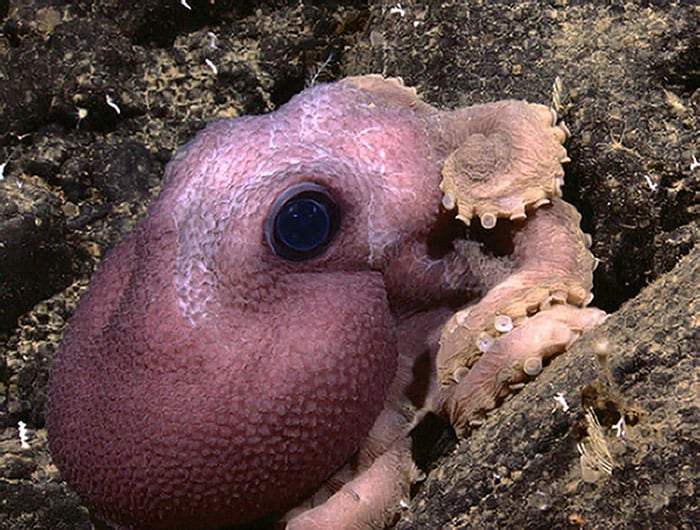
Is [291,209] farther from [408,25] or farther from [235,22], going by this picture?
[235,22]

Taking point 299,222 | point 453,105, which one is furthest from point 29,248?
point 453,105

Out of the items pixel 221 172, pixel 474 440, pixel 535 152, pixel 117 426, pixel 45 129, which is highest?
pixel 45 129

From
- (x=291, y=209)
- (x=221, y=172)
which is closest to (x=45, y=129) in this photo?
A: (x=221, y=172)

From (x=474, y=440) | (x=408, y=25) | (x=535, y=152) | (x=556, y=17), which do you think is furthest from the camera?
(x=408, y=25)

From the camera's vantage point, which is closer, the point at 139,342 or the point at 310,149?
the point at 139,342

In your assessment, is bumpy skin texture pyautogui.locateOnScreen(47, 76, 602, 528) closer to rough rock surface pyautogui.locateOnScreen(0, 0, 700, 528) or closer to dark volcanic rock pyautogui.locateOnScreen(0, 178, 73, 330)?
rough rock surface pyautogui.locateOnScreen(0, 0, 700, 528)

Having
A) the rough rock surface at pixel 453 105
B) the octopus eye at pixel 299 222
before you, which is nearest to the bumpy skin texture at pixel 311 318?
the octopus eye at pixel 299 222

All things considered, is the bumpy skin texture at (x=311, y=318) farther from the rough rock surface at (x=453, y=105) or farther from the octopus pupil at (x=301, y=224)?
the rough rock surface at (x=453, y=105)
